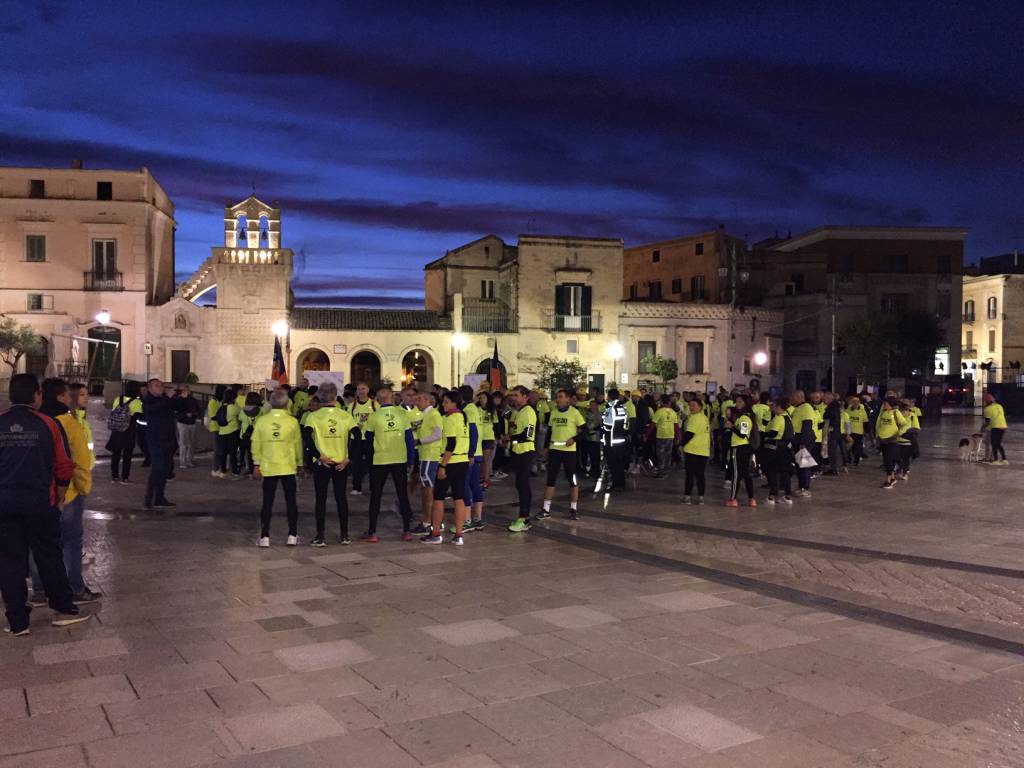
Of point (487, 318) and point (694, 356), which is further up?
point (487, 318)

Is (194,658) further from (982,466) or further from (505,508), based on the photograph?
(982,466)

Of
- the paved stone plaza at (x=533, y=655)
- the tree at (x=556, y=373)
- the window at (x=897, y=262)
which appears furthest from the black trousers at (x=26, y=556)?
the window at (x=897, y=262)

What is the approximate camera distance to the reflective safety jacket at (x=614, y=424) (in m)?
14.6

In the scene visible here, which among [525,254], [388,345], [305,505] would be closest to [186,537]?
[305,505]

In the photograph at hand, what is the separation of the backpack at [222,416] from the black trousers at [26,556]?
950 centimetres

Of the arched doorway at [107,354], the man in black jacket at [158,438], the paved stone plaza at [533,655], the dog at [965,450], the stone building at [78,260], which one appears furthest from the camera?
the arched doorway at [107,354]

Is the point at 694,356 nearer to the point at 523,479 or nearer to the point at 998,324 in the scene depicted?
the point at 998,324

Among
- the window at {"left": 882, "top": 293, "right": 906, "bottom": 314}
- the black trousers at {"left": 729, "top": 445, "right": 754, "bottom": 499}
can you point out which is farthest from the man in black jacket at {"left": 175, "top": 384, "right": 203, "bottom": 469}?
the window at {"left": 882, "top": 293, "right": 906, "bottom": 314}

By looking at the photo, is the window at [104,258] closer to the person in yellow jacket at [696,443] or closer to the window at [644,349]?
the window at [644,349]

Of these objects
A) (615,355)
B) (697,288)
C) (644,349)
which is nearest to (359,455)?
(615,355)

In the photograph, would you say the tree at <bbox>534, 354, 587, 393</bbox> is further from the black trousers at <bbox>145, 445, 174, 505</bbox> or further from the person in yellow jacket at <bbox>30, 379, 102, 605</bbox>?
the person in yellow jacket at <bbox>30, 379, 102, 605</bbox>

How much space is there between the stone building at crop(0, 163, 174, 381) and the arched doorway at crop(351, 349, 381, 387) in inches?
328

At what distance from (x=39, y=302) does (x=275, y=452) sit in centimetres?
3064

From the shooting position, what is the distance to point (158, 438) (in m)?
12.0
